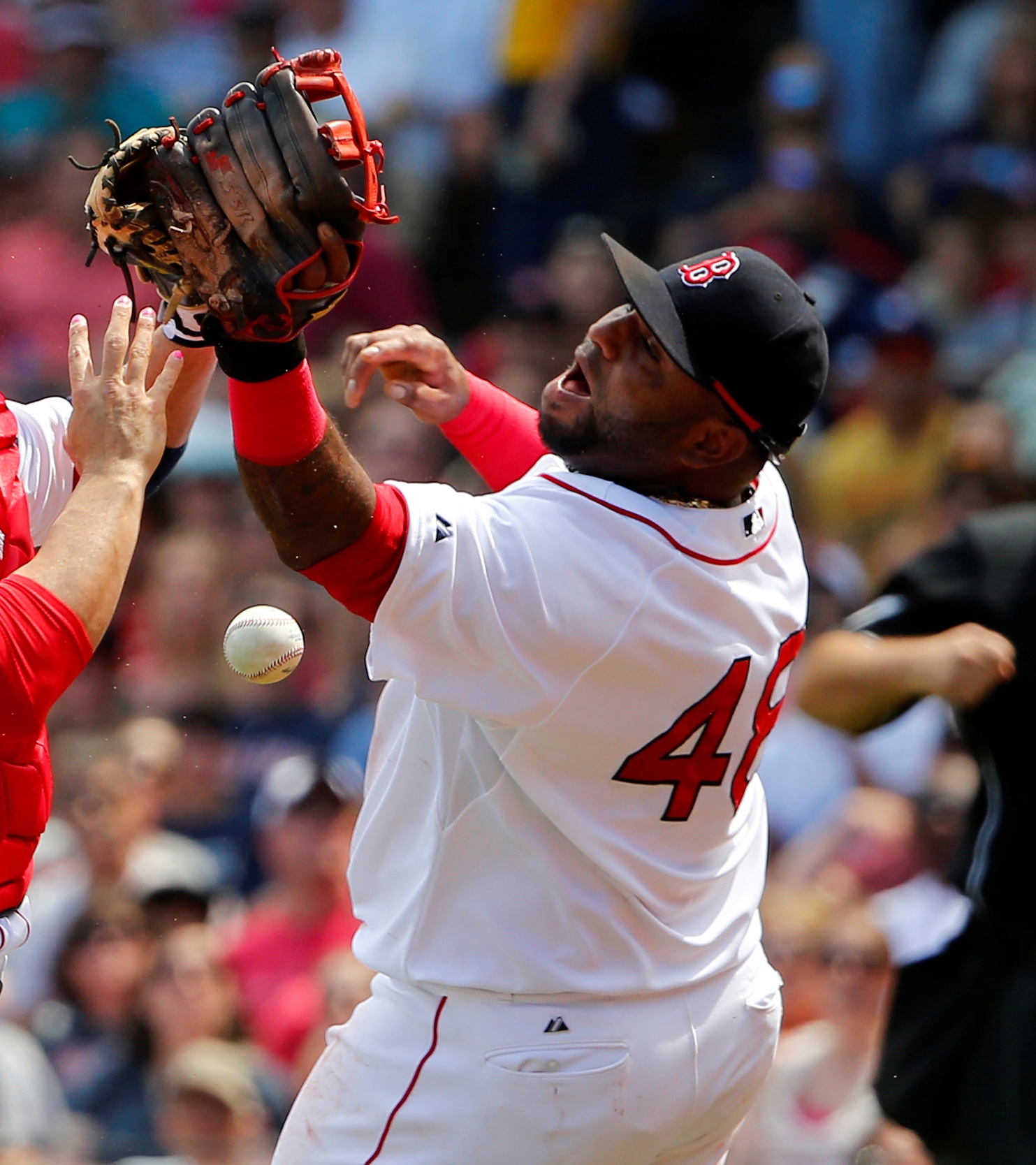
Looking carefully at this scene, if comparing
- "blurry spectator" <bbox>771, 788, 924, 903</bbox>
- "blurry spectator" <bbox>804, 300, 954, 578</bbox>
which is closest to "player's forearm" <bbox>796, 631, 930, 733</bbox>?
"blurry spectator" <bbox>771, 788, 924, 903</bbox>

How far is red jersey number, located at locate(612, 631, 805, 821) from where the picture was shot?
2537 mm

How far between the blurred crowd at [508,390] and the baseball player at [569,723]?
1.09 m

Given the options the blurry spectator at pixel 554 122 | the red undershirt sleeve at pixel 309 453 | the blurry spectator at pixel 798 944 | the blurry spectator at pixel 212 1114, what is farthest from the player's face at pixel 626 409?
the blurry spectator at pixel 554 122

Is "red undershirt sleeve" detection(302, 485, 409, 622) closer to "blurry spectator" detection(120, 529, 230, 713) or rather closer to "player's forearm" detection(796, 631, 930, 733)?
"player's forearm" detection(796, 631, 930, 733)

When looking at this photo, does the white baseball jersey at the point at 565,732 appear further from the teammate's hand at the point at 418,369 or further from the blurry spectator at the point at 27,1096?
the blurry spectator at the point at 27,1096

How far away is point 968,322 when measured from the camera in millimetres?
6992

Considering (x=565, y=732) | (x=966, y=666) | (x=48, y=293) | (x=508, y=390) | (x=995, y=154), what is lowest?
(x=508, y=390)

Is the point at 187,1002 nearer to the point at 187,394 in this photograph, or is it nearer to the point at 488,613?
the point at 187,394

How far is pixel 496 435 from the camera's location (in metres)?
3.12

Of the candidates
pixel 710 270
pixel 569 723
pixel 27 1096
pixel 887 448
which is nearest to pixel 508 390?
pixel 887 448

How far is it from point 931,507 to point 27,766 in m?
4.19

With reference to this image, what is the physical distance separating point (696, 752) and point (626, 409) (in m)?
0.53

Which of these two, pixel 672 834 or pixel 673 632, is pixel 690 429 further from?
pixel 672 834

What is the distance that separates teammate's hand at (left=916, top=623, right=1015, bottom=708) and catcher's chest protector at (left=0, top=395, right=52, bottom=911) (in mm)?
1547
